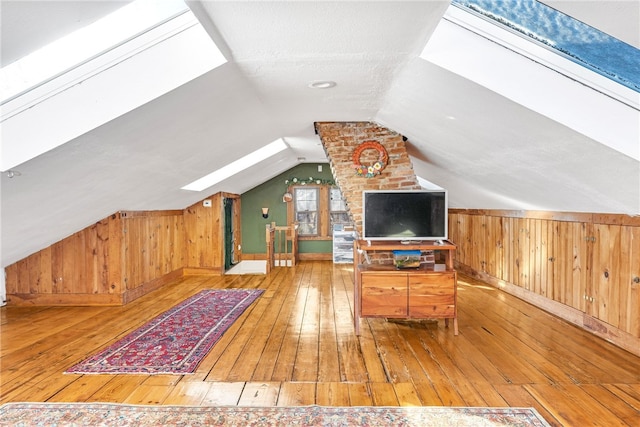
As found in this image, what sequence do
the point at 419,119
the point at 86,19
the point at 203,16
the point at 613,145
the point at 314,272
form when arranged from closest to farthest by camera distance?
the point at 86,19, the point at 203,16, the point at 613,145, the point at 419,119, the point at 314,272

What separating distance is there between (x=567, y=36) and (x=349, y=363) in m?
2.57

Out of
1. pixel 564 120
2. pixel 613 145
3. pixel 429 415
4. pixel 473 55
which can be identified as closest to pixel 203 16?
pixel 473 55

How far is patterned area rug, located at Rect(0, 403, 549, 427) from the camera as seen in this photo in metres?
2.23

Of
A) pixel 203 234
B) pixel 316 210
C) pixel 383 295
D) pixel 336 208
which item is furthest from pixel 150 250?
pixel 336 208

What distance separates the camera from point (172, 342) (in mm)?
3547

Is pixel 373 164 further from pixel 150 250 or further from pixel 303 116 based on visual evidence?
pixel 150 250

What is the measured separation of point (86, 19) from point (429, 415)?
2.78 meters

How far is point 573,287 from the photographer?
4.07 m

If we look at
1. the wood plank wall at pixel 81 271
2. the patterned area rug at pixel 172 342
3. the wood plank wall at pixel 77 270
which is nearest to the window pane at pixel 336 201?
the patterned area rug at pixel 172 342

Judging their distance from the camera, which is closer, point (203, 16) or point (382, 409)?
point (203, 16)

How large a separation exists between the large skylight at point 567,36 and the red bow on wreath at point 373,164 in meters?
2.40

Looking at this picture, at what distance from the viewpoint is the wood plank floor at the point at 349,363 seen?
252cm

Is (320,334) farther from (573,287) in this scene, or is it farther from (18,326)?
(18,326)

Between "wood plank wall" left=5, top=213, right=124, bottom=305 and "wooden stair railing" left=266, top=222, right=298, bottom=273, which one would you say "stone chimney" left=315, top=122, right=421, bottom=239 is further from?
"wooden stair railing" left=266, top=222, right=298, bottom=273
